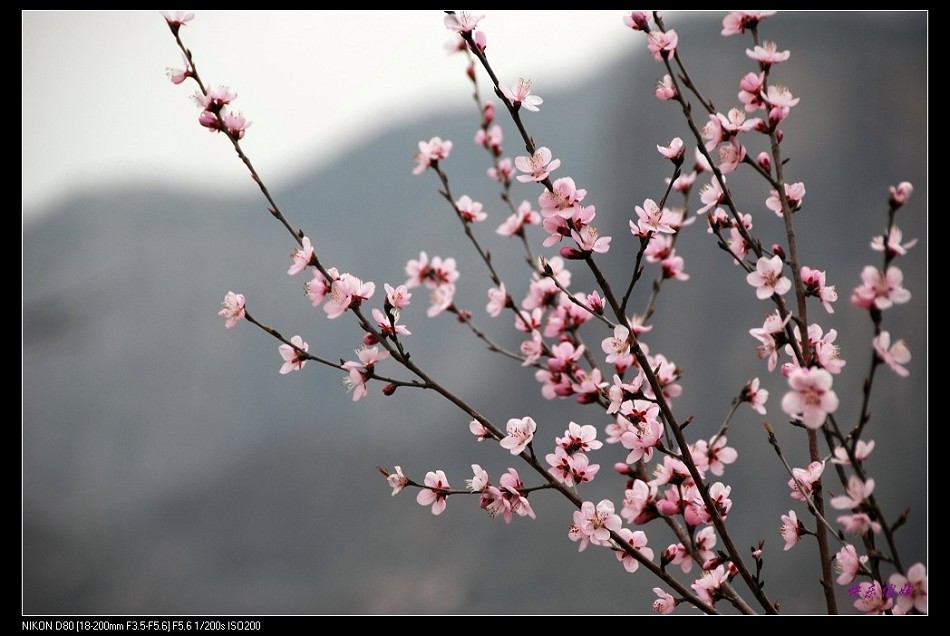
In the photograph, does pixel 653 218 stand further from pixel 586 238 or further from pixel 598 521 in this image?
pixel 598 521

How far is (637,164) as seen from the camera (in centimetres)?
270

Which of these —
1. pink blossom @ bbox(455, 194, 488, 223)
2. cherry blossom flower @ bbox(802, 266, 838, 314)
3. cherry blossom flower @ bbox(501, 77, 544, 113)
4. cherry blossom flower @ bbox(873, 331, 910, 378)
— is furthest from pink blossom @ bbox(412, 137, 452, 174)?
cherry blossom flower @ bbox(873, 331, 910, 378)

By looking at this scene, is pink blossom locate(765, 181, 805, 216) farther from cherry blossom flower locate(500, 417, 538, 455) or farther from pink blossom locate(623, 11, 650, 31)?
cherry blossom flower locate(500, 417, 538, 455)

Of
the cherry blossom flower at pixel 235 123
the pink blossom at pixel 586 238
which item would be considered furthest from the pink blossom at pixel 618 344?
the cherry blossom flower at pixel 235 123

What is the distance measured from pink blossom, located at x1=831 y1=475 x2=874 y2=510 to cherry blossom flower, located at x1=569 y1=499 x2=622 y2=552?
0.24 m

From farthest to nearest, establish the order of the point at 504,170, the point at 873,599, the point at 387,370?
the point at 387,370
the point at 504,170
the point at 873,599

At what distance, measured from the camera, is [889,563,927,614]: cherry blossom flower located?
23.8 inches

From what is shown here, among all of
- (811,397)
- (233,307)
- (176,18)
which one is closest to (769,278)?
(811,397)

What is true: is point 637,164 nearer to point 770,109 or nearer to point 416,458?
A: point 416,458

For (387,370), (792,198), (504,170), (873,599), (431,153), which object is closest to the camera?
(873,599)

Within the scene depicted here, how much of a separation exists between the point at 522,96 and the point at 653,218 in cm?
22

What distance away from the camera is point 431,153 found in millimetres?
953
